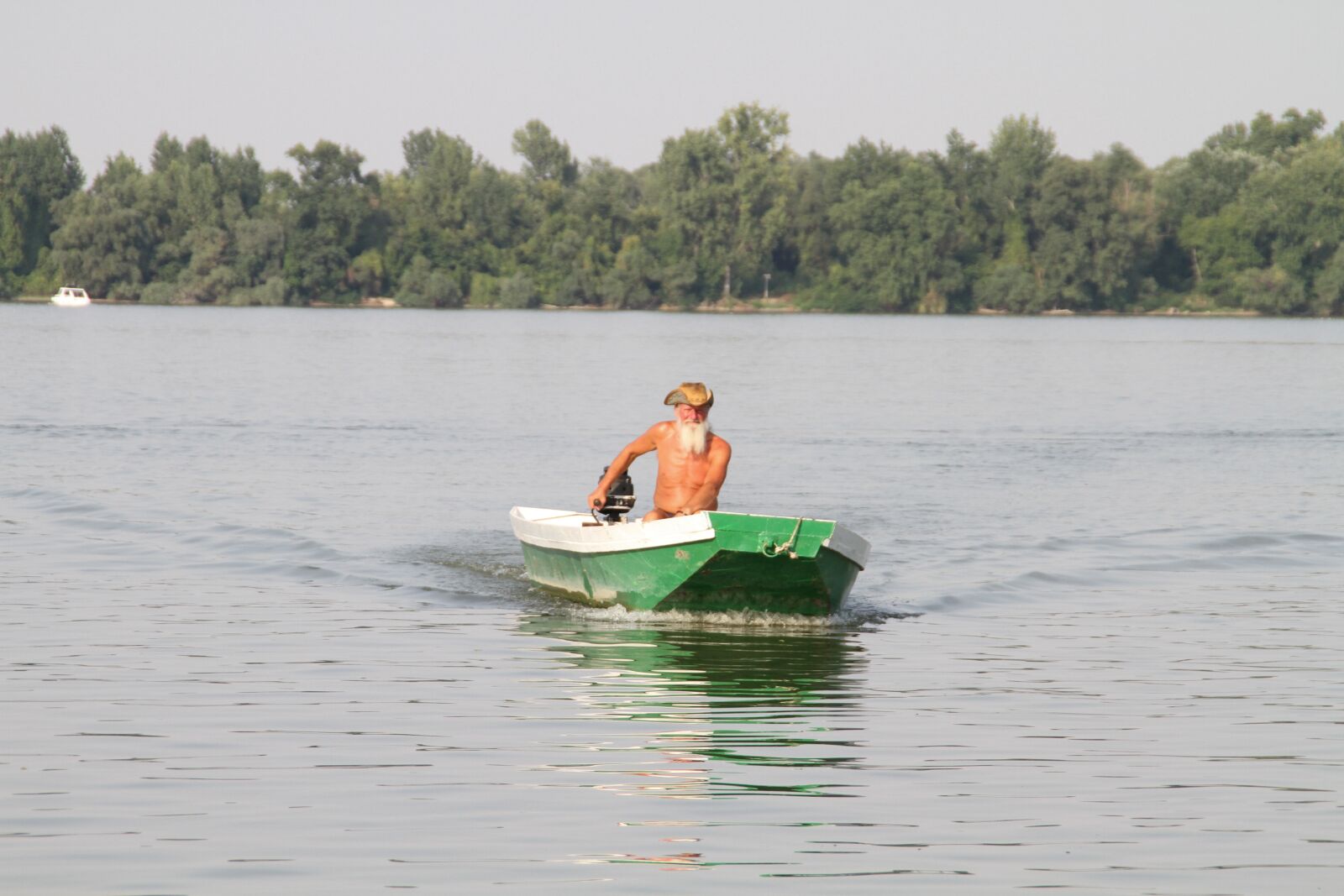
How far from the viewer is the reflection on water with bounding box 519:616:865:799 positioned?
8.98 metres

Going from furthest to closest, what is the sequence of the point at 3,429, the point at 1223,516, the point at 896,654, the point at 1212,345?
the point at 1212,345 → the point at 3,429 → the point at 1223,516 → the point at 896,654

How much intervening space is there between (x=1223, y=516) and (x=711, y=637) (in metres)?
11.1

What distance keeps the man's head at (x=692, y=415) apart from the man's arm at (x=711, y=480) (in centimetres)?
13

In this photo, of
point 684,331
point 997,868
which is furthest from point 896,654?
point 684,331

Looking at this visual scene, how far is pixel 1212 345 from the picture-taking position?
81000 mm

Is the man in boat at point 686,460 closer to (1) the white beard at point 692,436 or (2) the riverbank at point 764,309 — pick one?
(1) the white beard at point 692,436

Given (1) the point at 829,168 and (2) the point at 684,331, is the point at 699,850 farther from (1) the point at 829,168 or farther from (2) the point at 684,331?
(1) the point at 829,168

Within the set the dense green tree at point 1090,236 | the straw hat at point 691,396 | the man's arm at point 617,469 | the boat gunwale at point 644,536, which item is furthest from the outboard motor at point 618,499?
the dense green tree at point 1090,236

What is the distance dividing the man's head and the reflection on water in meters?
1.52

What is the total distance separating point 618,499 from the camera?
15164mm

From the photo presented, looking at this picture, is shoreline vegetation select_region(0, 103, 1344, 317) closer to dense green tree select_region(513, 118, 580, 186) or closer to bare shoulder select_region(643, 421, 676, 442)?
dense green tree select_region(513, 118, 580, 186)

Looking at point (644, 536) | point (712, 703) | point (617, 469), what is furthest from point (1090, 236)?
point (712, 703)

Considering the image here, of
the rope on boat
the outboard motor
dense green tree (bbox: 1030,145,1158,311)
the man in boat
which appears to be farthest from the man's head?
dense green tree (bbox: 1030,145,1158,311)

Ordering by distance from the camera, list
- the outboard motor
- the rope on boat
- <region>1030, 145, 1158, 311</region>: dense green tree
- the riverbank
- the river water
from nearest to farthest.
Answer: the river water
the rope on boat
the outboard motor
<region>1030, 145, 1158, 311</region>: dense green tree
the riverbank
